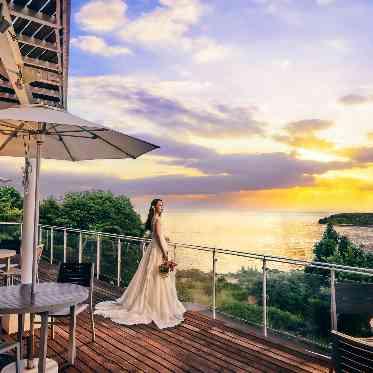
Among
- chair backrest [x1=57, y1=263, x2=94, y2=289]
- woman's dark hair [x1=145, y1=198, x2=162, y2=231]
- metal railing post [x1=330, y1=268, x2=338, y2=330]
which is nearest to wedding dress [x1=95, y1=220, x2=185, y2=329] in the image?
woman's dark hair [x1=145, y1=198, x2=162, y2=231]

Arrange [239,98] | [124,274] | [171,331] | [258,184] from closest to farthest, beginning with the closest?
1. [171,331]
2. [124,274]
3. [239,98]
4. [258,184]

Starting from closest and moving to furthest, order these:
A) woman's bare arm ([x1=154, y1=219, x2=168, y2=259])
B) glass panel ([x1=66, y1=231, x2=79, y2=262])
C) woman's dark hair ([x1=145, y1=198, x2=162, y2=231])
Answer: woman's bare arm ([x1=154, y1=219, x2=168, y2=259]) < woman's dark hair ([x1=145, y1=198, x2=162, y2=231]) < glass panel ([x1=66, y1=231, x2=79, y2=262])

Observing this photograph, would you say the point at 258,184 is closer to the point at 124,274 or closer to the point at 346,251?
the point at 346,251

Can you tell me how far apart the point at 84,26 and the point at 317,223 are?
7614 mm

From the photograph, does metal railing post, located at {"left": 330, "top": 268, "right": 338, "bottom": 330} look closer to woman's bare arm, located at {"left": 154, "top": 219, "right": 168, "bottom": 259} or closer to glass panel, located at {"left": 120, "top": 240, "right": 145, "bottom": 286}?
woman's bare arm, located at {"left": 154, "top": 219, "right": 168, "bottom": 259}

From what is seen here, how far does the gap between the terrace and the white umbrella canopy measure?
1925mm

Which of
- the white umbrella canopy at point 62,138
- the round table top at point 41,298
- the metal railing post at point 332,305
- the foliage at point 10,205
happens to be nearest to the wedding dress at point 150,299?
the white umbrella canopy at point 62,138

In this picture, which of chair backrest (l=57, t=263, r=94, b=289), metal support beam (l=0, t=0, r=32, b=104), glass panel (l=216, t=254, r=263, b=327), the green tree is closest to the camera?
metal support beam (l=0, t=0, r=32, b=104)

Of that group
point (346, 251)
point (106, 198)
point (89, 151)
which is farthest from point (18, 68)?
point (106, 198)

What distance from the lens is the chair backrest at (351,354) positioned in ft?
6.33

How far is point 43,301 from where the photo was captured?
2990mm

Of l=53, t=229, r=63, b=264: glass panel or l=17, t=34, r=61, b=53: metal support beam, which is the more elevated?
l=17, t=34, r=61, b=53: metal support beam

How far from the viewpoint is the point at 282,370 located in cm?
362

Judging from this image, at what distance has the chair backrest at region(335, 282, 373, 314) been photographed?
3.40m
